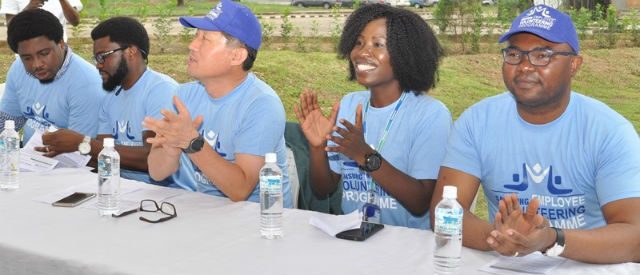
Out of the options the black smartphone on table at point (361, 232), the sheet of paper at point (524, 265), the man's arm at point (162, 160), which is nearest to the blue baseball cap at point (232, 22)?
the man's arm at point (162, 160)

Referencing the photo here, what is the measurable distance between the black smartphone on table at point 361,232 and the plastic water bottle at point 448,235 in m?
0.32

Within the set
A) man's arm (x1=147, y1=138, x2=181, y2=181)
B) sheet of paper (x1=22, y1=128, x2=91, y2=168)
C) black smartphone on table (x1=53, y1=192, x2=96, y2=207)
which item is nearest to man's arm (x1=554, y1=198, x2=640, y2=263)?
man's arm (x1=147, y1=138, x2=181, y2=181)

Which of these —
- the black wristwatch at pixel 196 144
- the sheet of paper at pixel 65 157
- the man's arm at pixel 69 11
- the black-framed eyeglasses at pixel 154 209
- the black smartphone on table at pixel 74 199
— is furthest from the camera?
the man's arm at pixel 69 11

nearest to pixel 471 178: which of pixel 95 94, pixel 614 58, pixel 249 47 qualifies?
pixel 249 47

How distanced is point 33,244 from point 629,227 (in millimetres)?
1794

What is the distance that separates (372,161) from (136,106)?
5.26 ft

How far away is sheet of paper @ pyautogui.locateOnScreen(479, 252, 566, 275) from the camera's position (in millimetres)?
2443

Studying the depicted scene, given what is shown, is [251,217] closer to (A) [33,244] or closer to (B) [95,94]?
(A) [33,244]

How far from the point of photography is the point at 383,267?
252 cm

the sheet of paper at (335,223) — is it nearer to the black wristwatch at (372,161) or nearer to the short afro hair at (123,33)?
the black wristwatch at (372,161)

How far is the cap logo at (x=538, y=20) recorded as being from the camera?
2867 millimetres

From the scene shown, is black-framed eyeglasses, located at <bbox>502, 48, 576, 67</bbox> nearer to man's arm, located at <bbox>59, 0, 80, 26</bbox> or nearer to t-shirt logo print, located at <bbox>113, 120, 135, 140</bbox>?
t-shirt logo print, located at <bbox>113, 120, 135, 140</bbox>

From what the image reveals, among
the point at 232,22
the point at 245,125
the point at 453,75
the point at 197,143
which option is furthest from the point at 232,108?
the point at 453,75

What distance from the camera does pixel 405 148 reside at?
11.4 ft
